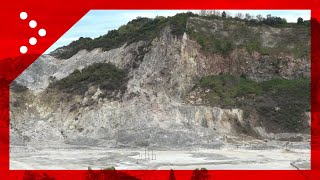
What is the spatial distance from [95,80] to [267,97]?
963cm

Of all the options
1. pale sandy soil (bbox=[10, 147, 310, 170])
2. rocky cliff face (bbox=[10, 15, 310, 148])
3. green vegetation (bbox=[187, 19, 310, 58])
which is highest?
green vegetation (bbox=[187, 19, 310, 58])

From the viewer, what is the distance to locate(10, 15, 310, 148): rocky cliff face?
82.0 ft

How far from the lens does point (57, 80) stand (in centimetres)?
3116

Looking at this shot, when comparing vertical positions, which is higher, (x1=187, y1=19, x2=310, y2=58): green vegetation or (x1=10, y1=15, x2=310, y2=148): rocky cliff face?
(x1=187, y1=19, x2=310, y2=58): green vegetation

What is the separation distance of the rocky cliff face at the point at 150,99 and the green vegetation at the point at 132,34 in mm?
479

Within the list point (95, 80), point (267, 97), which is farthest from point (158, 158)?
point (267, 97)

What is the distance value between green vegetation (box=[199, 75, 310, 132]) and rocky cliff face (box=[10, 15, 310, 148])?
0.47m

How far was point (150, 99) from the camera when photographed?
27703mm

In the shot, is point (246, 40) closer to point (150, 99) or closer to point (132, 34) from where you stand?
point (132, 34)

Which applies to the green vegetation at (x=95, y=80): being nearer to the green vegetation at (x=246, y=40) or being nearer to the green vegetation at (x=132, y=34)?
the green vegetation at (x=132, y=34)

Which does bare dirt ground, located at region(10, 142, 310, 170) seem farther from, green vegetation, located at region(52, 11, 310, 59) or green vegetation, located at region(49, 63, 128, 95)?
green vegetation, located at region(52, 11, 310, 59)

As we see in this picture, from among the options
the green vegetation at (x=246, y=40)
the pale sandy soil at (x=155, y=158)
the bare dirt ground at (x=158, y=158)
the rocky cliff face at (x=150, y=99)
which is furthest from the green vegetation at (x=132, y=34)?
the pale sandy soil at (x=155, y=158)

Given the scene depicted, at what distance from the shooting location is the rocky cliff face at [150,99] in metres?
25.0

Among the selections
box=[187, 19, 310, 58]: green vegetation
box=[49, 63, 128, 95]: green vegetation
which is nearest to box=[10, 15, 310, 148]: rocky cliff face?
box=[187, 19, 310, 58]: green vegetation
